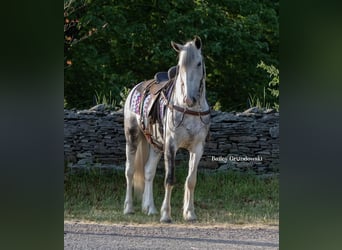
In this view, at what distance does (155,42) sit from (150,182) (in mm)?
1155

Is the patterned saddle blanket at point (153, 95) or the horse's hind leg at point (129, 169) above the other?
the patterned saddle blanket at point (153, 95)

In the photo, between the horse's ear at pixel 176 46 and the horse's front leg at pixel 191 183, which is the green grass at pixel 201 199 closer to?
the horse's front leg at pixel 191 183

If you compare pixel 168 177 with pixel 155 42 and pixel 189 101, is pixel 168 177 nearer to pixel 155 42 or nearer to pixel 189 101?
pixel 189 101

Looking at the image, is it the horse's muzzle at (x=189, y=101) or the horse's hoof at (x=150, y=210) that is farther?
the horse's hoof at (x=150, y=210)

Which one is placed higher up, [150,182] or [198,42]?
[198,42]

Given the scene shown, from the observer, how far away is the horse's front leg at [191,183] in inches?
232

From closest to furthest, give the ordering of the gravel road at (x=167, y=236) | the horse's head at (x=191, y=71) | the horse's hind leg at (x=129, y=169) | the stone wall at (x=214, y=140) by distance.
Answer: the horse's head at (x=191, y=71) → the gravel road at (x=167, y=236) → the stone wall at (x=214, y=140) → the horse's hind leg at (x=129, y=169)

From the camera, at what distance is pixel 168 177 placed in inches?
232

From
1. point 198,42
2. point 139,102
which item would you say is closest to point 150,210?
point 139,102

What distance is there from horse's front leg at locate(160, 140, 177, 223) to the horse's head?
40 centimetres

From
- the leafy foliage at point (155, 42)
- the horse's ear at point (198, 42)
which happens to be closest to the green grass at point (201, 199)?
the leafy foliage at point (155, 42)
